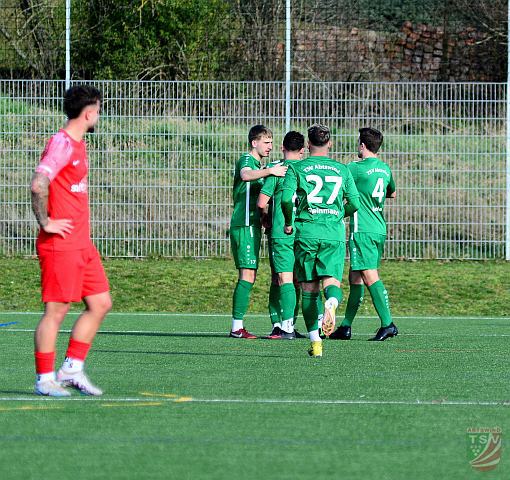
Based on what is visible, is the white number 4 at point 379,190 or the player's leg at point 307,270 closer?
the player's leg at point 307,270

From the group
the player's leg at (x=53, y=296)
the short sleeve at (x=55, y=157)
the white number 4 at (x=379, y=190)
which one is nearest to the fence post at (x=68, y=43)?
the white number 4 at (x=379, y=190)

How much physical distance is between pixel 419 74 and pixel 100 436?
1694cm

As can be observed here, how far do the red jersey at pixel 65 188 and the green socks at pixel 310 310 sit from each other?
2.83m

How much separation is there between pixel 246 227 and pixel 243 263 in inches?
13.9

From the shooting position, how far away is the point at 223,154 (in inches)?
781

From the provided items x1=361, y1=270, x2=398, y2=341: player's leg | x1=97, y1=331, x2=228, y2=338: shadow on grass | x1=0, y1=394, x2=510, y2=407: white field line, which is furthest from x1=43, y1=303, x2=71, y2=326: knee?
x1=97, y1=331, x2=228, y2=338: shadow on grass

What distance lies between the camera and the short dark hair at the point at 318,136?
10.5m

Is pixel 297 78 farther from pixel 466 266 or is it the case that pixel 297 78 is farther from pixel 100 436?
pixel 100 436

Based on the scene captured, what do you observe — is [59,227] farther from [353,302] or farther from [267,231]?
[353,302]

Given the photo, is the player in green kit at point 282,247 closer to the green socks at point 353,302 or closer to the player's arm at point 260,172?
the player's arm at point 260,172

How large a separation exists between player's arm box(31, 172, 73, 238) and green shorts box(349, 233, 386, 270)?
17.9ft

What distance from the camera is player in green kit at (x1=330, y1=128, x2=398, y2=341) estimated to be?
12555 millimetres

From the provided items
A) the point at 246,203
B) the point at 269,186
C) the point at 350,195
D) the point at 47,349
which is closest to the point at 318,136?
the point at 350,195

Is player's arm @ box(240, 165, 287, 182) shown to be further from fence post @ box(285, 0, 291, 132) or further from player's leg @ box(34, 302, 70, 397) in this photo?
fence post @ box(285, 0, 291, 132)
